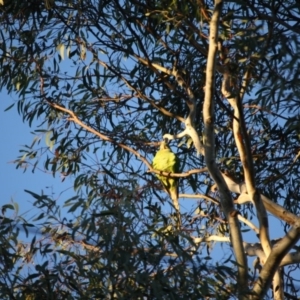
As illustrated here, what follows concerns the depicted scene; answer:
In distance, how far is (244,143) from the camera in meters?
4.34

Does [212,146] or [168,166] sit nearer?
[212,146]

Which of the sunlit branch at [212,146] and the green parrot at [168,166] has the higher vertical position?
the green parrot at [168,166]

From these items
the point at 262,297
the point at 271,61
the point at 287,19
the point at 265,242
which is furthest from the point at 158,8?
the point at 262,297

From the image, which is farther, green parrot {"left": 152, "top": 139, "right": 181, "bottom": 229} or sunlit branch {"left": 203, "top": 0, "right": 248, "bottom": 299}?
green parrot {"left": 152, "top": 139, "right": 181, "bottom": 229}

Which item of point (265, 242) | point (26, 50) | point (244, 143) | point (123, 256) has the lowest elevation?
point (123, 256)

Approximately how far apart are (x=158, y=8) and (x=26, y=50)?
1087 millimetres

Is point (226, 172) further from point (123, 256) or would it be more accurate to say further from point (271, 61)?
point (123, 256)

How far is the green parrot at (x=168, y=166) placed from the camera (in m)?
4.61

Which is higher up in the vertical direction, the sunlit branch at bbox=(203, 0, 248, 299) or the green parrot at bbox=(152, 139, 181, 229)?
the green parrot at bbox=(152, 139, 181, 229)

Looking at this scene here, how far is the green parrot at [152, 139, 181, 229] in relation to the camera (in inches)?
182

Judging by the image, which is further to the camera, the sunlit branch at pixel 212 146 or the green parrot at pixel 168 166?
the green parrot at pixel 168 166

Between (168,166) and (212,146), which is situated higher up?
(168,166)

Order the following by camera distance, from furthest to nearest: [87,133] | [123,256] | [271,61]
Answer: [87,133] < [271,61] < [123,256]

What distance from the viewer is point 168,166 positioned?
4613 millimetres
